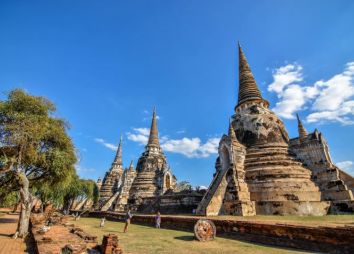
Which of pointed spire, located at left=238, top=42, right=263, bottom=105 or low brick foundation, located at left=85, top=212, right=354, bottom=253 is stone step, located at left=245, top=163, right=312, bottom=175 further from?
low brick foundation, located at left=85, top=212, right=354, bottom=253

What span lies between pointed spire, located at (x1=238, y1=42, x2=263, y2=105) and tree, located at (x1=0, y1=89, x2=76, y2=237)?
861 inches

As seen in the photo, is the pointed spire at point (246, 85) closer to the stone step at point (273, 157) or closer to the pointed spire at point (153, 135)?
the stone step at point (273, 157)

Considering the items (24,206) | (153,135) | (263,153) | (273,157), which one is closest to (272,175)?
(273,157)

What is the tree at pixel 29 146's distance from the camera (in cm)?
1289

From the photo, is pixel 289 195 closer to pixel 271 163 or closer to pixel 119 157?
pixel 271 163

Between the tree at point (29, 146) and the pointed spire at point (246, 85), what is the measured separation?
21.9m

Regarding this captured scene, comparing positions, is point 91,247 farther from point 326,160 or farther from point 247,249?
point 326,160

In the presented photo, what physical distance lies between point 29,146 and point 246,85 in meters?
26.0

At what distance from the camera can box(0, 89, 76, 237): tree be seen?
42.3 feet

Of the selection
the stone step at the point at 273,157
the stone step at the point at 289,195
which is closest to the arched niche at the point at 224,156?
the stone step at the point at 273,157

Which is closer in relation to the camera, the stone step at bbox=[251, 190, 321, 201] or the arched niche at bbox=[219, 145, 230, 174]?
the stone step at bbox=[251, 190, 321, 201]

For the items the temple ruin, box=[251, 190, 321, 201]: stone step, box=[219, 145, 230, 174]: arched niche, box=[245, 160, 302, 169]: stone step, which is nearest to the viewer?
the temple ruin

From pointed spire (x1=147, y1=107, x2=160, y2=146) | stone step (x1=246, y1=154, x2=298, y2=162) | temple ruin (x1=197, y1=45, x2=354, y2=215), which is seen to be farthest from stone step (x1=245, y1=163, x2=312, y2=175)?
pointed spire (x1=147, y1=107, x2=160, y2=146)

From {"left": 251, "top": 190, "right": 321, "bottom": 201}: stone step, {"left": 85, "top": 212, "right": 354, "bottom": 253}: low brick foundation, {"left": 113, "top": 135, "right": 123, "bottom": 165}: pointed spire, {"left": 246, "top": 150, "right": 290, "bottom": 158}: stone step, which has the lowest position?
{"left": 85, "top": 212, "right": 354, "bottom": 253}: low brick foundation
